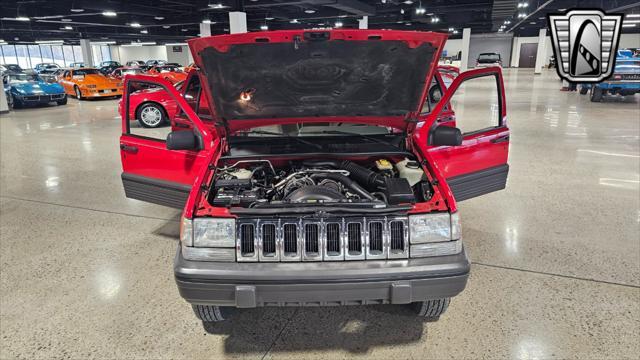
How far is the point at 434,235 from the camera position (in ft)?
6.39

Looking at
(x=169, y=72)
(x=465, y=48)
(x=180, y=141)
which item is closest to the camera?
(x=180, y=141)

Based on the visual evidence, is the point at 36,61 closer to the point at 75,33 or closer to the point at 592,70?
the point at 75,33

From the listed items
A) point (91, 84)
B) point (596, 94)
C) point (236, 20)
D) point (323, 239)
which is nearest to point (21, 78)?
point (91, 84)

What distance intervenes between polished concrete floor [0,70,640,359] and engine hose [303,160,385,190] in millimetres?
784

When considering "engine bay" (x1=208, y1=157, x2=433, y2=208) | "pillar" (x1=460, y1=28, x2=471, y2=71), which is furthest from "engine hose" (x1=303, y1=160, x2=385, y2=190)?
"pillar" (x1=460, y1=28, x2=471, y2=71)

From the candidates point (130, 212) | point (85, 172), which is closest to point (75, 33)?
point (85, 172)

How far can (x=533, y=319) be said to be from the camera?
241 cm

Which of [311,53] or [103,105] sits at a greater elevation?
[311,53]

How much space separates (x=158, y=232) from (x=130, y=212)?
71 cm

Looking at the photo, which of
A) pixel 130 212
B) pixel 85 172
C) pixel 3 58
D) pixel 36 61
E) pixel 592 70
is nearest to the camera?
pixel 130 212

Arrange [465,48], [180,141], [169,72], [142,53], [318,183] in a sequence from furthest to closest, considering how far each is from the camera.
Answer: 1. [142,53]
2. [465,48]
3. [169,72]
4. [180,141]
5. [318,183]

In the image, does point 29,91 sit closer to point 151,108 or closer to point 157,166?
point 151,108

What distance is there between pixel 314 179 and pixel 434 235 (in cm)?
84

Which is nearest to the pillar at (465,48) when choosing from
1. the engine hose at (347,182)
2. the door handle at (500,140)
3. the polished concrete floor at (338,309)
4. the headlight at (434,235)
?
the polished concrete floor at (338,309)
